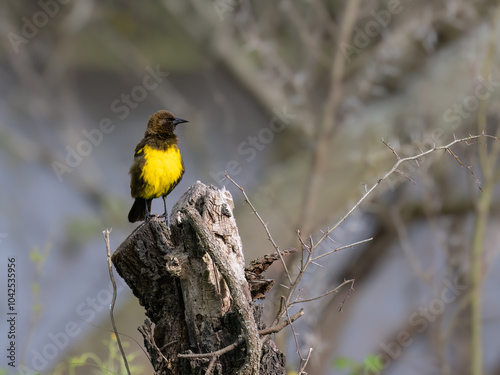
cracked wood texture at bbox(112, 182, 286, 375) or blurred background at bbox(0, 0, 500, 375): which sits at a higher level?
blurred background at bbox(0, 0, 500, 375)

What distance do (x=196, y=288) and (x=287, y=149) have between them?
3.62 metres

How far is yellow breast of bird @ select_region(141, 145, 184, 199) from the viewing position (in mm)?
1812

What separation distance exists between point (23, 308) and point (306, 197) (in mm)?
3205

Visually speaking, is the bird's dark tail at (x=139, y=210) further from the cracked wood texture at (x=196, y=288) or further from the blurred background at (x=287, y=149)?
the blurred background at (x=287, y=149)

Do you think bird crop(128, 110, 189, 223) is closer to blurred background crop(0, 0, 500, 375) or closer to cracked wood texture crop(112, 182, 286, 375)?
cracked wood texture crop(112, 182, 286, 375)

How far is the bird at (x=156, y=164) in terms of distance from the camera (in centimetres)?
182

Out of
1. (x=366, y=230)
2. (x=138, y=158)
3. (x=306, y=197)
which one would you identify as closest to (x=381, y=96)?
(x=366, y=230)

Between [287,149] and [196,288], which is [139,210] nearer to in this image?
[196,288]

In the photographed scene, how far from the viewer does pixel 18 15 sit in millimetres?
5363

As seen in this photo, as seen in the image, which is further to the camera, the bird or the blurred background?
the blurred background

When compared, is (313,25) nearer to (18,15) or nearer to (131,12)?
(131,12)

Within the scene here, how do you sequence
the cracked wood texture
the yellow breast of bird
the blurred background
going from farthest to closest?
the blurred background → the yellow breast of bird → the cracked wood texture

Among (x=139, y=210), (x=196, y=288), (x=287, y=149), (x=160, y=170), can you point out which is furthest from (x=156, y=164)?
(x=287, y=149)

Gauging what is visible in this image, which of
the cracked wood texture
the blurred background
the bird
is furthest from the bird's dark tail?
the blurred background
